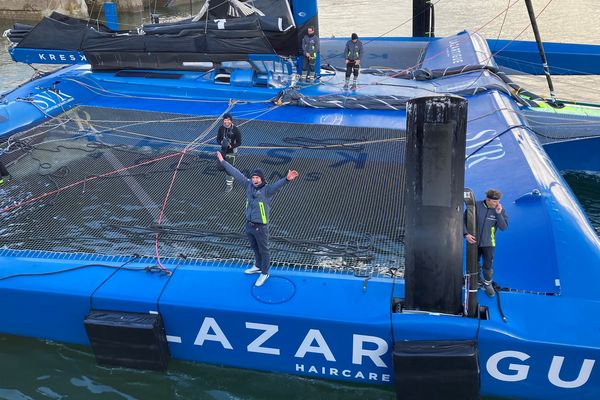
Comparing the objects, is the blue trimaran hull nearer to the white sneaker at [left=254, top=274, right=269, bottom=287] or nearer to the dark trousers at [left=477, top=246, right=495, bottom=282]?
the white sneaker at [left=254, top=274, right=269, bottom=287]

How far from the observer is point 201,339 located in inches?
209

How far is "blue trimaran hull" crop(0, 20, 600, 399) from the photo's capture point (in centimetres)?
461

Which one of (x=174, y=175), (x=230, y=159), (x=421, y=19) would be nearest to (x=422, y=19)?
(x=421, y=19)

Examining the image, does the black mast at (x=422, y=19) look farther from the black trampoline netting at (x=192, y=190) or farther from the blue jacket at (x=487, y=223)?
the blue jacket at (x=487, y=223)

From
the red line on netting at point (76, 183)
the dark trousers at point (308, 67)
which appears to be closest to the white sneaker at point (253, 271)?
the red line on netting at point (76, 183)

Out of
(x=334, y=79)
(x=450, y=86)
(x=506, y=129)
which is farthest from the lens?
A: (x=334, y=79)

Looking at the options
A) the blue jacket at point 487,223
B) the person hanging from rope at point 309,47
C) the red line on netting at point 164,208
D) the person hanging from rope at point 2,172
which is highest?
the person hanging from rope at point 309,47

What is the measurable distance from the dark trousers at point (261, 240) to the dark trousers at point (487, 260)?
1936 mm

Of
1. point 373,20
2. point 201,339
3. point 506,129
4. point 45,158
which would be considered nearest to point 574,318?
point 201,339

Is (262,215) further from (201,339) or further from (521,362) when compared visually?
(521,362)

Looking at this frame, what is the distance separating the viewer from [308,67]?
444 inches

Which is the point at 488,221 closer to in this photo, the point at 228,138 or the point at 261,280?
the point at 261,280

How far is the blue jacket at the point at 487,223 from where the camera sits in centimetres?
464

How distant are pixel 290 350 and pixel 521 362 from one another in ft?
6.63
